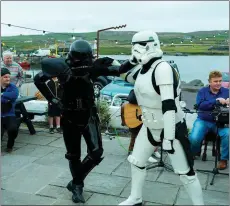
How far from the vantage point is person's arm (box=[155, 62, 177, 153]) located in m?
3.14

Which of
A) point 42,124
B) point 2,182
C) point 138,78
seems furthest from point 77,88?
point 42,124

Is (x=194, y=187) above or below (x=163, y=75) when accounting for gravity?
below

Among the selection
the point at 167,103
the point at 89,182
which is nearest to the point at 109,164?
the point at 89,182

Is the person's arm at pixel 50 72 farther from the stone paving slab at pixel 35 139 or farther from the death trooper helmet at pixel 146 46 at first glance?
the stone paving slab at pixel 35 139

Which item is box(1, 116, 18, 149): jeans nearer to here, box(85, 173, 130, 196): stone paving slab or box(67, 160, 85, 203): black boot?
box(85, 173, 130, 196): stone paving slab

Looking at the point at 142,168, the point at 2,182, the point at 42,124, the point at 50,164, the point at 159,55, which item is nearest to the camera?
the point at 159,55

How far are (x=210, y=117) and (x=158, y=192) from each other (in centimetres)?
155

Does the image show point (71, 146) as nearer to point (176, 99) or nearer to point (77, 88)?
point (77, 88)

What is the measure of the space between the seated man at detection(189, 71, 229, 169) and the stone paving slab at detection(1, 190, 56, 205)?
2347mm

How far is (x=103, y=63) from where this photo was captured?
370cm

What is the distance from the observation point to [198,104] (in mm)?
5109

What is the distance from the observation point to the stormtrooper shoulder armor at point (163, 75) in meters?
3.17

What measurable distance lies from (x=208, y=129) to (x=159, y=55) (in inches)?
85.8

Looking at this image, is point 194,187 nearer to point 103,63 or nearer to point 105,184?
point 105,184
